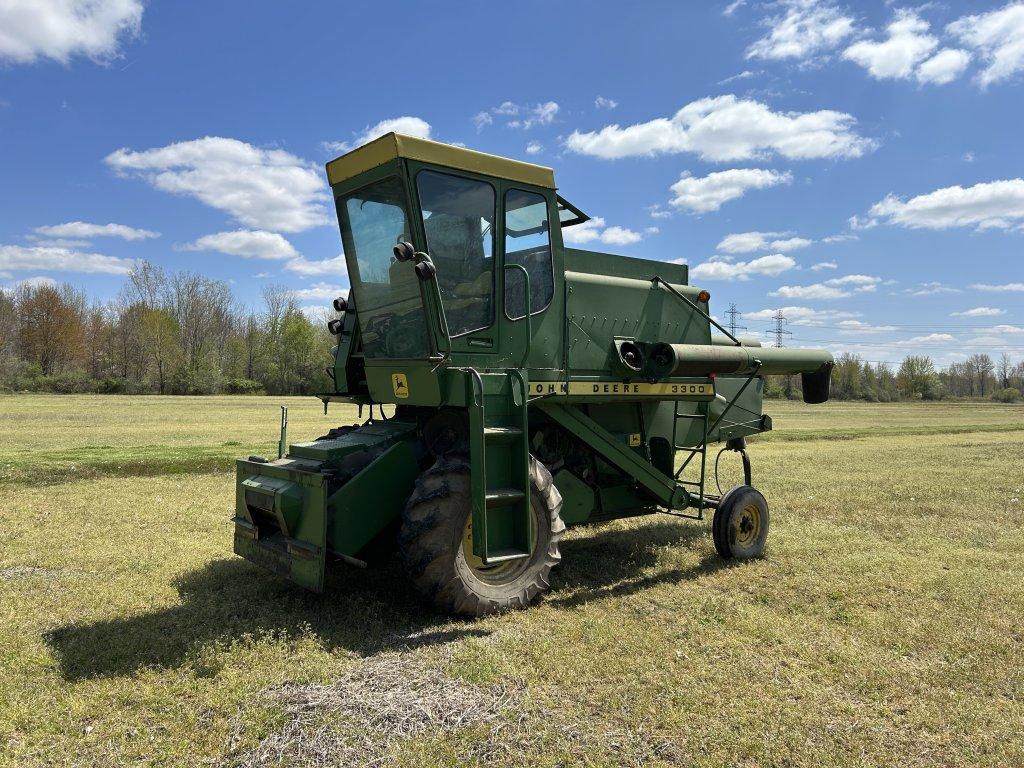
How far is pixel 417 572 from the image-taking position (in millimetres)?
5668

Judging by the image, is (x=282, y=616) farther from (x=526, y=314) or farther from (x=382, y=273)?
(x=526, y=314)

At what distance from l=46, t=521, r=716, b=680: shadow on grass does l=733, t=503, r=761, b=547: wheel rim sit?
0.58 meters

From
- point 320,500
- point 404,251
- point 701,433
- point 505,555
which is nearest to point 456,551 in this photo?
point 505,555

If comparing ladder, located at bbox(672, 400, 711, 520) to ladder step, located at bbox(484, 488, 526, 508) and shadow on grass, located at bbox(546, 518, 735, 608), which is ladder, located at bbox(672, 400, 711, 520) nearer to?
shadow on grass, located at bbox(546, 518, 735, 608)

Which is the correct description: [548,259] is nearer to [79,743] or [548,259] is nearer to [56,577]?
[79,743]

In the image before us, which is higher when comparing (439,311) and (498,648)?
(439,311)

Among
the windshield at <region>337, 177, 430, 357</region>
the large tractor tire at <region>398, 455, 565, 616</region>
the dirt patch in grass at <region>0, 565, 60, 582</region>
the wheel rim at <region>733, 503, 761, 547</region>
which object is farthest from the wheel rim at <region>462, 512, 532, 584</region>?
the dirt patch in grass at <region>0, 565, 60, 582</region>

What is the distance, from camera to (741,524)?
27.3 feet

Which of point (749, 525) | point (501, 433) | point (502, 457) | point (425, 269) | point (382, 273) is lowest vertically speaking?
point (749, 525)

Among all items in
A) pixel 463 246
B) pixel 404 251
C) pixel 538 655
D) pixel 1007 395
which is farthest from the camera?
pixel 1007 395

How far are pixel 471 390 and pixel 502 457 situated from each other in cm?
63

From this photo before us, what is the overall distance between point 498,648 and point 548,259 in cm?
364

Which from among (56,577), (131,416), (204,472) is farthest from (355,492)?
(131,416)

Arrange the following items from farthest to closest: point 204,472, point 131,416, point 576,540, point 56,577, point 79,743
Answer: point 131,416 → point 204,472 → point 576,540 → point 56,577 → point 79,743
